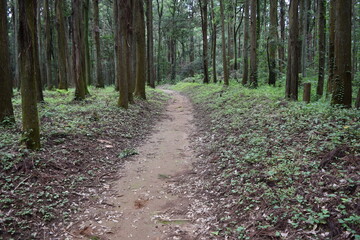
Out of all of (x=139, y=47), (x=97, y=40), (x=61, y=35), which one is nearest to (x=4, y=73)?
(x=139, y=47)

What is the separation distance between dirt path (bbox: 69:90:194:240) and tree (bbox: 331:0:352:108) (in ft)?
15.6

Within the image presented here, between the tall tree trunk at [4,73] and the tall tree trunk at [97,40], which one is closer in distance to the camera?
the tall tree trunk at [4,73]

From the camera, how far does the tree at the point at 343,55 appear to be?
712 cm

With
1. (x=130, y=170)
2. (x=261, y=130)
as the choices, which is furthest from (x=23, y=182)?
(x=261, y=130)

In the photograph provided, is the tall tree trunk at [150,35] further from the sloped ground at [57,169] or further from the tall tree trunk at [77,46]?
the sloped ground at [57,169]

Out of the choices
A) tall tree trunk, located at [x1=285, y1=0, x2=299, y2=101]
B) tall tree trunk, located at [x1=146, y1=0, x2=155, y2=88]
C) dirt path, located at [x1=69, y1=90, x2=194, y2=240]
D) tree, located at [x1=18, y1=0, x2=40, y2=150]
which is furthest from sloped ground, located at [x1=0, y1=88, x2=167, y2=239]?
tall tree trunk, located at [x1=146, y1=0, x2=155, y2=88]

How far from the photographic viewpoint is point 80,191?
543cm

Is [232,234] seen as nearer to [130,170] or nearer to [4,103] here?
[130,170]

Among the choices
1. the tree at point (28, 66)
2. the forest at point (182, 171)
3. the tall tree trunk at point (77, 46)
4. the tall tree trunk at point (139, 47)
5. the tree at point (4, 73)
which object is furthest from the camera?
the tall tree trunk at point (139, 47)

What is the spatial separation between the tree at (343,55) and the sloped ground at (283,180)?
73cm

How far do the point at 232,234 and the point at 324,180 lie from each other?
1793mm

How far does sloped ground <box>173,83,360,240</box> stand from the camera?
3.52m

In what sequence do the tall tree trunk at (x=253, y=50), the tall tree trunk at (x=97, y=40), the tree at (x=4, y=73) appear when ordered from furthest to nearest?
1. the tall tree trunk at (x=97, y=40)
2. the tall tree trunk at (x=253, y=50)
3. the tree at (x=4, y=73)

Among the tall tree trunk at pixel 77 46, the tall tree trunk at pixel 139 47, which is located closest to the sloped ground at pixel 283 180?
the tall tree trunk at pixel 77 46
